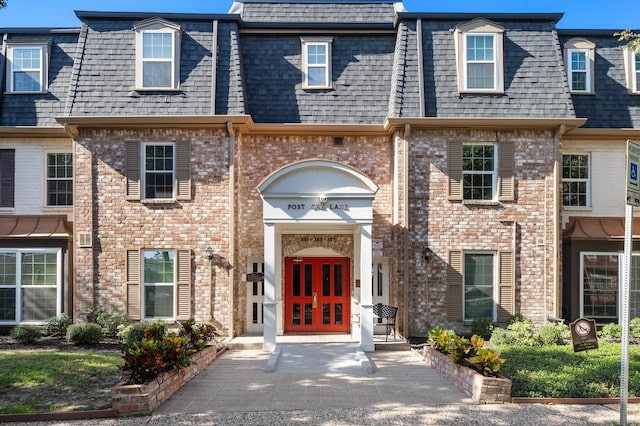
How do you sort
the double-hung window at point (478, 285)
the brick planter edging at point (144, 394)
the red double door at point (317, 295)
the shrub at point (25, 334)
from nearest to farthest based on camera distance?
1. the brick planter edging at point (144, 394)
2. the shrub at point (25, 334)
3. the double-hung window at point (478, 285)
4. the red double door at point (317, 295)

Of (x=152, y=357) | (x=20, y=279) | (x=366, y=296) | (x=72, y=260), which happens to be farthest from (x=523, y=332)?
(x=20, y=279)

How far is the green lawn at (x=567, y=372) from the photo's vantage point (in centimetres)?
833

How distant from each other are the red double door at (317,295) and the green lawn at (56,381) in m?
5.14

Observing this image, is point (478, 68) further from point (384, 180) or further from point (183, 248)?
point (183, 248)

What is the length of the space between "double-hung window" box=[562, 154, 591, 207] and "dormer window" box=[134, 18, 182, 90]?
38.7ft

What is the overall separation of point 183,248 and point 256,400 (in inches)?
266

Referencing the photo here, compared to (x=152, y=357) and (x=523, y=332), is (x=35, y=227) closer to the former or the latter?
(x=152, y=357)

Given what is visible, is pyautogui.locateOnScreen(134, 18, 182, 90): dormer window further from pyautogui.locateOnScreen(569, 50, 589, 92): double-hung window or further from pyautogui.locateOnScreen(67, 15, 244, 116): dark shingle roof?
pyautogui.locateOnScreen(569, 50, 589, 92): double-hung window

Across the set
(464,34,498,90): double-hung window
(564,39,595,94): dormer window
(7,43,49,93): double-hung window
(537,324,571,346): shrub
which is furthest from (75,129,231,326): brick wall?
(564,39,595,94): dormer window

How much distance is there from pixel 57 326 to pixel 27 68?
25.8 ft

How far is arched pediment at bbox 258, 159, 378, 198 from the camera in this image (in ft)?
41.2

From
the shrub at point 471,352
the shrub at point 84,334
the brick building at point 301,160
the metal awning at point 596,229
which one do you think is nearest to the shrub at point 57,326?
the brick building at point 301,160

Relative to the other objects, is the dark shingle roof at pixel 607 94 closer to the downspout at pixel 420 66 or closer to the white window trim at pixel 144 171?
the downspout at pixel 420 66

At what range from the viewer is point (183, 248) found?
1414 centimetres
